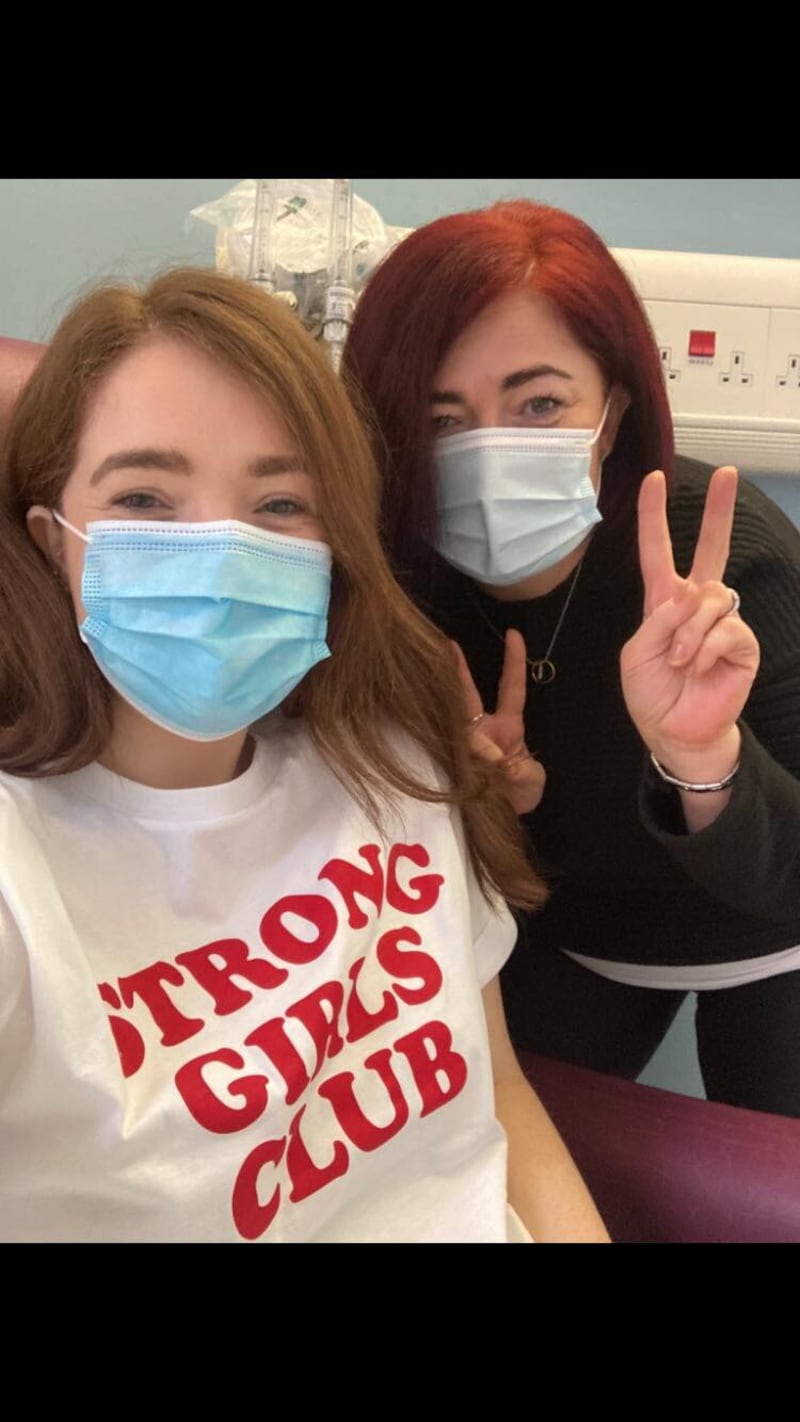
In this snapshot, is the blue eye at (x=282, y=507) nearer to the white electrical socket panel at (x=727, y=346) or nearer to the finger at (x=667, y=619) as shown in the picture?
the finger at (x=667, y=619)

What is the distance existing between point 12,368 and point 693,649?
0.68m

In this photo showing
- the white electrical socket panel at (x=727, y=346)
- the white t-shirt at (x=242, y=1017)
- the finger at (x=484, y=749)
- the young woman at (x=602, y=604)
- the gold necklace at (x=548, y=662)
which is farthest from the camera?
the white electrical socket panel at (x=727, y=346)

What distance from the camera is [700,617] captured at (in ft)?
3.19

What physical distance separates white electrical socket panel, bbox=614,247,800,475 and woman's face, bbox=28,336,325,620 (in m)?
0.96

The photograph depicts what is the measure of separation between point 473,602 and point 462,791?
0.29 metres

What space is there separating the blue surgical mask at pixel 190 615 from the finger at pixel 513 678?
1.23ft

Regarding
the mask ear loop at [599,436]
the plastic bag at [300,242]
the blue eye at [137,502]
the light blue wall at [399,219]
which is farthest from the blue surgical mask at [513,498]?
the light blue wall at [399,219]

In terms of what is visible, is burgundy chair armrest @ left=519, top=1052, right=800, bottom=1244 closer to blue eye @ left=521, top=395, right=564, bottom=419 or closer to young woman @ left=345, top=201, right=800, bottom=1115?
young woman @ left=345, top=201, right=800, bottom=1115


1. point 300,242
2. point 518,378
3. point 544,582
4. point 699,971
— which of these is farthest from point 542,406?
point 699,971

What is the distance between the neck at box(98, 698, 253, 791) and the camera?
3.10 feet

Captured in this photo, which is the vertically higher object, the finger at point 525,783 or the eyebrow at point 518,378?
the eyebrow at point 518,378

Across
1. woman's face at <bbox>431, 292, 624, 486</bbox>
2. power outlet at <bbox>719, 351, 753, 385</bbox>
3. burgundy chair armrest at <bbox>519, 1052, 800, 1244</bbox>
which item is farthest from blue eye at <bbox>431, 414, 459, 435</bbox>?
power outlet at <bbox>719, 351, 753, 385</bbox>

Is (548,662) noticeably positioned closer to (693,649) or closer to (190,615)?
(693,649)

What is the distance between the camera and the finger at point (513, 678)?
3.99 ft
